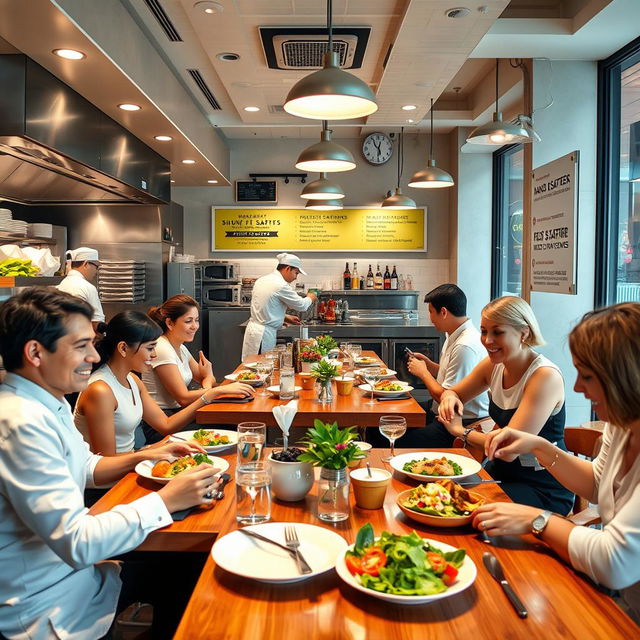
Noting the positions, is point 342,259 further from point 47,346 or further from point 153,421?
point 47,346

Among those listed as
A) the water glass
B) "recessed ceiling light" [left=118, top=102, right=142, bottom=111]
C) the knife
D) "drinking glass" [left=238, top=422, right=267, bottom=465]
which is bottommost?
the knife

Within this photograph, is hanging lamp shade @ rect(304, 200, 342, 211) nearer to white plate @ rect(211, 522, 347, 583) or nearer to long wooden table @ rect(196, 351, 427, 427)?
long wooden table @ rect(196, 351, 427, 427)

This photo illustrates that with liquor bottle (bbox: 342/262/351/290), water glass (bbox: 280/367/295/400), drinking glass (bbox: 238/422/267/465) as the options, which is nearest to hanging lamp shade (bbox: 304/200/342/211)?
liquor bottle (bbox: 342/262/351/290)

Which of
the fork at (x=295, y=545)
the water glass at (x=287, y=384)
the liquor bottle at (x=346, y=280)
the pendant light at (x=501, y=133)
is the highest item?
the pendant light at (x=501, y=133)

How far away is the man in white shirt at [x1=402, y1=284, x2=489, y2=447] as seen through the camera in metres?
3.83

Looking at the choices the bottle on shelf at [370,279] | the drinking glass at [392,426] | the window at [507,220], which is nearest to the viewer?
the drinking glass at [392,426]

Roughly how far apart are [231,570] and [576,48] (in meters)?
5.17

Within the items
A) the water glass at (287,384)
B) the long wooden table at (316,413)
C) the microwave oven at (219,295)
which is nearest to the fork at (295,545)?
the long wooden table at (316,413)

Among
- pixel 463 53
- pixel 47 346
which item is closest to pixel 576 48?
pixel 463 53

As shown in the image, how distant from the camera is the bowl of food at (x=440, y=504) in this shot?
1.67 meters

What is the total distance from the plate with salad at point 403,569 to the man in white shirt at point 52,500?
0.57 metres

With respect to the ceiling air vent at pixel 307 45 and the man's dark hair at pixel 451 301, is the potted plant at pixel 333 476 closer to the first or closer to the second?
the man's dark hair at pixel 451 301

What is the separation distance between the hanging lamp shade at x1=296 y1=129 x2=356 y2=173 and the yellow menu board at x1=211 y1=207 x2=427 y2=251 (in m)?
4.70

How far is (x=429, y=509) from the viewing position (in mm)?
1729
